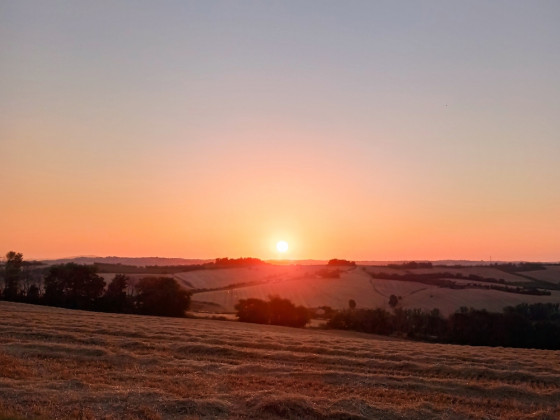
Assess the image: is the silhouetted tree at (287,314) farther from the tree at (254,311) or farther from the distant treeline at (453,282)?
the distant treeline at (453,282)

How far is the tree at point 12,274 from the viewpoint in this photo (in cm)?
7025

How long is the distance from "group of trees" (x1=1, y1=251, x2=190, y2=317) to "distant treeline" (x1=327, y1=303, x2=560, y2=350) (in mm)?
18568

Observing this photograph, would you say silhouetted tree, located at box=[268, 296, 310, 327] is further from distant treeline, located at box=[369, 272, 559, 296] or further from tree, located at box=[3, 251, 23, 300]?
distant treeline, located at box=[369, 272, 559, 296]

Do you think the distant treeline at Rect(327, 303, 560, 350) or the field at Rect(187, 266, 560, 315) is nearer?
the distant treeline at Rect(327, 303, 560, 350)

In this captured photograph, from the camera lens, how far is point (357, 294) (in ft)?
288

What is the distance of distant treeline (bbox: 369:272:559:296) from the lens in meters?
91.0

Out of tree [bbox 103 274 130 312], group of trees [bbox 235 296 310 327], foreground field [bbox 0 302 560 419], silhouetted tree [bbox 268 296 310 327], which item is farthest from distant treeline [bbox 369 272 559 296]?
foreground field [bbox 0 302 560 419]

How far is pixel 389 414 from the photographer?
15867 mm

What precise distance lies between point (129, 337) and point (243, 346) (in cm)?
640

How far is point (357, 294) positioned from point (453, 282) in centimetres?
1970

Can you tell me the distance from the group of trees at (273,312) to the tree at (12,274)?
94.7 feet

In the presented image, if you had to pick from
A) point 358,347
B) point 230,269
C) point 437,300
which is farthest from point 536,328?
point 230,269

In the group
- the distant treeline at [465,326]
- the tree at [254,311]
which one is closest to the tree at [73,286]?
the tree at [254,311]

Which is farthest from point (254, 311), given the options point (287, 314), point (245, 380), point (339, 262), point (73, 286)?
point (339, 262)
